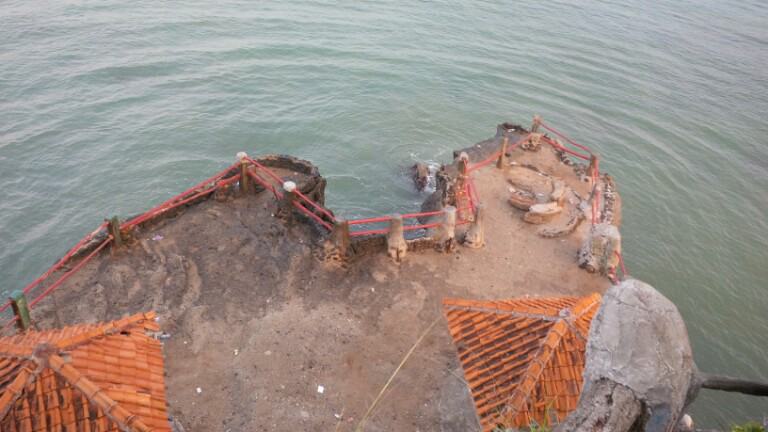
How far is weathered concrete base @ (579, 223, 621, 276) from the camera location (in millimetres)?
15570

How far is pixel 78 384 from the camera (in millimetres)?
6977

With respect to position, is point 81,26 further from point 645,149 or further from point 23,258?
point 645,149

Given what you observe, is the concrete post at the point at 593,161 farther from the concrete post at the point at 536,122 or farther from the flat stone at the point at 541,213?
the flat stone at the point at 541,213

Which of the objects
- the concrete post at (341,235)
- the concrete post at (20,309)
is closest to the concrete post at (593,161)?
the concrete post at (341,235)

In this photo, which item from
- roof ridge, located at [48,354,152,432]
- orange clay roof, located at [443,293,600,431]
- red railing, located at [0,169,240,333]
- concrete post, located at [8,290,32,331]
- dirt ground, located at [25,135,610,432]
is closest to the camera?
roof ridge, located at [48,354,152,432]

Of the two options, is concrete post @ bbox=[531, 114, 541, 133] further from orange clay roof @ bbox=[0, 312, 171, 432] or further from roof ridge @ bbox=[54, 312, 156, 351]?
orange clay roof @ bbox=[0, 312, 171, 432]

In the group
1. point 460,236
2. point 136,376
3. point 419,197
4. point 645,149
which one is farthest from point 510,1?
point 136,376

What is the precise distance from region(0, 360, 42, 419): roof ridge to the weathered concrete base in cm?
1444

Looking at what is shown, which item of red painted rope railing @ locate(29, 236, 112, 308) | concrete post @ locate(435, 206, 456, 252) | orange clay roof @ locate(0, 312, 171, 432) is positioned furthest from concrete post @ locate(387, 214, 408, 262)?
orange clay roof @ locate(0, 312, 171, 432)

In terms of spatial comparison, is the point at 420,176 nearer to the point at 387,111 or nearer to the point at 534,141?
the point at 534,141

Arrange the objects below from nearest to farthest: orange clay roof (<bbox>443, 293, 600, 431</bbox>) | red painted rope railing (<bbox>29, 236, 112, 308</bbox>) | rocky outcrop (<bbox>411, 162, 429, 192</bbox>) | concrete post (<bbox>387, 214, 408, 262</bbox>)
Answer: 1. orange clay roof (<bbox>443, 293, 600, 431</bbox>)
2. red painted rope railing (<bbox>29, 236, 112, 308</bbox>)
3. concrete post (<bbox>387, 214, 408, 262</bbox>)
4. rocky outcrop (<bbox>411, 162, 429, 192</bbox>)

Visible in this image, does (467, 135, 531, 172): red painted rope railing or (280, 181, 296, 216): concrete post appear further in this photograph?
(467, 135, 531, 172): red painted rope railing

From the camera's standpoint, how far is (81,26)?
119ft

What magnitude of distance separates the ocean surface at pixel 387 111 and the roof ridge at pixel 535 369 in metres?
10.8
